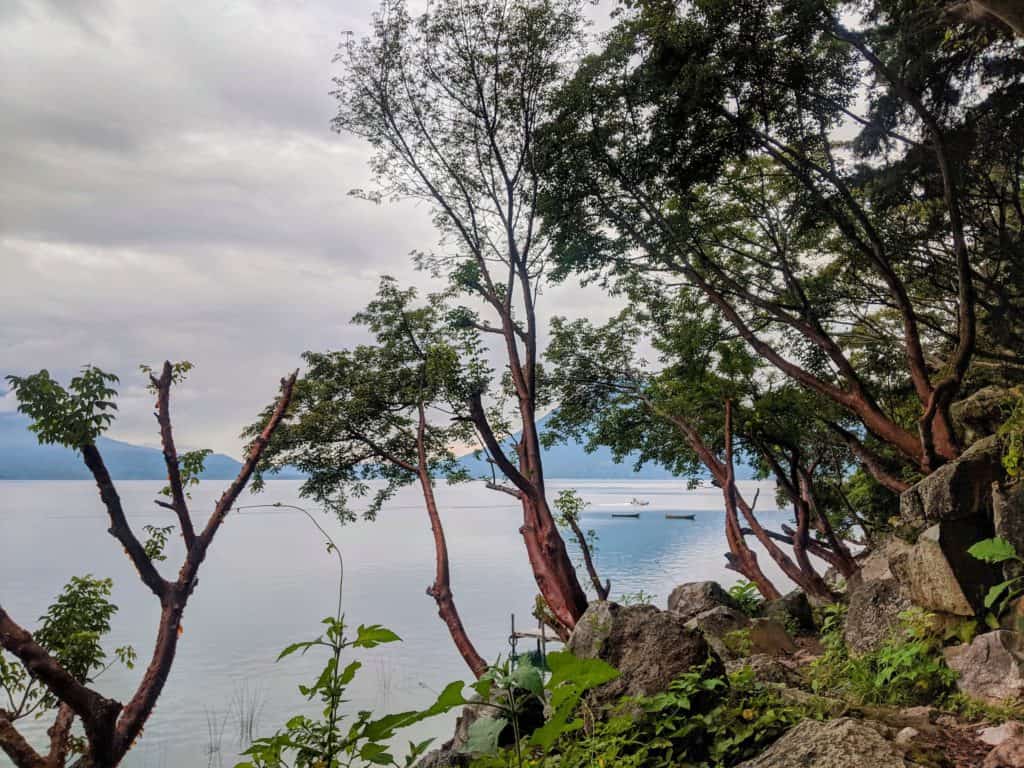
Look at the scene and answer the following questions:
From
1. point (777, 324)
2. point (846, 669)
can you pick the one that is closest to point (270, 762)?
point (846, 669)

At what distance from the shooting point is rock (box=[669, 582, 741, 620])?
10.9 meters

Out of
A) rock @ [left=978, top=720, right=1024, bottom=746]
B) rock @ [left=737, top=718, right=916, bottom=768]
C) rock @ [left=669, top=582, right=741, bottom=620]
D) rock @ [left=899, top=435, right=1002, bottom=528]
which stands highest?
rock @ [left=899, top=435, right=1002, bottom=528]

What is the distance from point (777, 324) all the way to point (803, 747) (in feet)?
34.4

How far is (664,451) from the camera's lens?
15.8 metres

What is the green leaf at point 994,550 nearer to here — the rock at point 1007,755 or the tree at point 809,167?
the rock at point 1007,755

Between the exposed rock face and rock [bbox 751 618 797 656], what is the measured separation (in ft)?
4.94

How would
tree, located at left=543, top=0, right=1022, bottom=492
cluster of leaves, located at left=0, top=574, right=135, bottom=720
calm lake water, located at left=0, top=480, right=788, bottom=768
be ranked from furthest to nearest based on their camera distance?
calm lake water, located at left=0, top=480, right=788, bottom=768 < tree, located at left=543, top=0, right=1022, bottom=492 < cluster of leaves, located at left=0, top=574, right=135, bottom=720

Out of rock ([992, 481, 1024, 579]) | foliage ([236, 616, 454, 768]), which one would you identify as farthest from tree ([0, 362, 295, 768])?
rock ([992, 481, 1024, 579])

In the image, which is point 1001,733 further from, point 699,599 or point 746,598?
point 746,598

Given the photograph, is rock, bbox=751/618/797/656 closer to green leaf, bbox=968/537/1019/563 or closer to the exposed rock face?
the exposed rock face

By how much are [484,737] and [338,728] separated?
694 millimetres

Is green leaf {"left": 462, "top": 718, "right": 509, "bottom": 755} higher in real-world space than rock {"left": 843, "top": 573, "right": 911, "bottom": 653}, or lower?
higher

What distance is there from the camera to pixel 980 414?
817 cm

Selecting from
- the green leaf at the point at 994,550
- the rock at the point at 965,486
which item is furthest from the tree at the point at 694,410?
the green leaf at the point at 994,550
